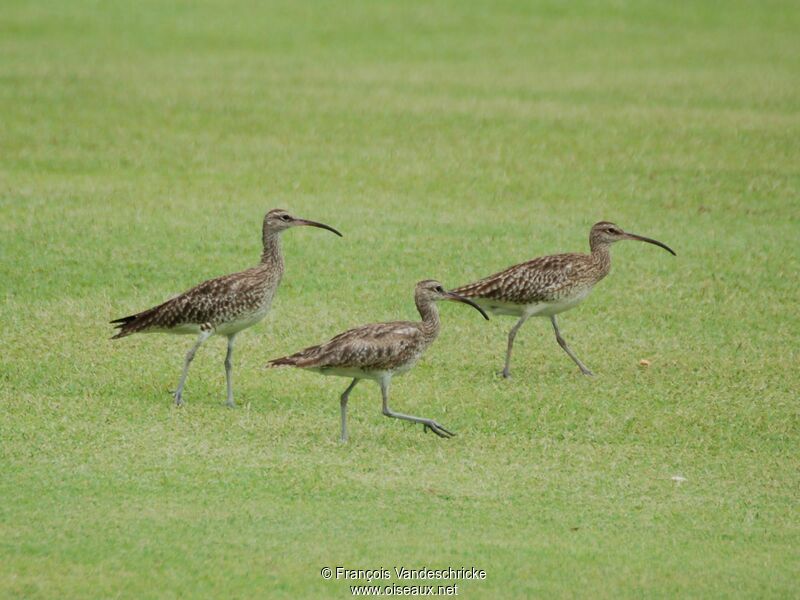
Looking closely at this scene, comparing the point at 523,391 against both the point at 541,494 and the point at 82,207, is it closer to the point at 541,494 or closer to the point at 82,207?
the point at 541,494

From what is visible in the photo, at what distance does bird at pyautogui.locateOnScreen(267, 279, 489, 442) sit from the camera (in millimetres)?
10742

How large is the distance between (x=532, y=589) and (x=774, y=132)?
15348 mm

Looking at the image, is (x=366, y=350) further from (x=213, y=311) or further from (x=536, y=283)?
(x=536, y=283)

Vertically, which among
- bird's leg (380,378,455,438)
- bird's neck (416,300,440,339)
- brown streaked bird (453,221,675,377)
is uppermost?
bird's neck (416,300,440,339)

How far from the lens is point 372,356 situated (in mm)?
10797

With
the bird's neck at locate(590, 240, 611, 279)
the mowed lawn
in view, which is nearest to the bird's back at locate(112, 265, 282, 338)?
the mowed lawn

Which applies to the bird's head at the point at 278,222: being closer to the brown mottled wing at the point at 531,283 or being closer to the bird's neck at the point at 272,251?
the bird's neck at the point at 272,251

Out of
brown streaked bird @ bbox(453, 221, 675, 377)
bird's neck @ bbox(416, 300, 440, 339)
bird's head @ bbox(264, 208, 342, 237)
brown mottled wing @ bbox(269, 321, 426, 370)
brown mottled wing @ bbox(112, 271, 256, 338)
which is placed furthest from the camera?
brown streaked bird @ bbox(453, 221, 675, 377)

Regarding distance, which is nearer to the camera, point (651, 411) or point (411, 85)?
point (651, 411)

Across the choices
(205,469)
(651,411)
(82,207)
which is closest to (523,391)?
(651,411)

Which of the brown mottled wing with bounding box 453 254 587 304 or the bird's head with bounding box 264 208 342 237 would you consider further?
the brown mottled wing with bounding box 453 254 587 304

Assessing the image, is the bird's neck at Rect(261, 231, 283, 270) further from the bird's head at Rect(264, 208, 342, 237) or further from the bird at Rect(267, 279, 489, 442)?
the bird at Rect(267, 279, 489, 442)

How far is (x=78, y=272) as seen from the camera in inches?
615

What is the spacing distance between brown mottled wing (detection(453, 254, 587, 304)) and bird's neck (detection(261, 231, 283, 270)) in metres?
1.80
